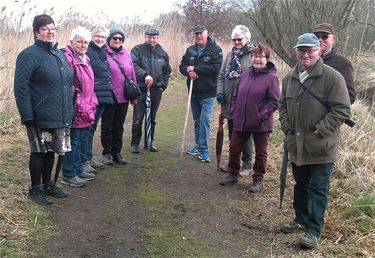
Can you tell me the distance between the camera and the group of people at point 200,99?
406 cm

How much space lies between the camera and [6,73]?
820 centimetres

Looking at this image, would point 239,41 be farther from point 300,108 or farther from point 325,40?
point 300,108

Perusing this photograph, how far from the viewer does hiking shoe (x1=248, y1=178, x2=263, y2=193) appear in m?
5.66

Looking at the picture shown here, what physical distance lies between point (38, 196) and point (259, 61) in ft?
9.64

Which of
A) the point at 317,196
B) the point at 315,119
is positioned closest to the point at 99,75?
the point at 315,119

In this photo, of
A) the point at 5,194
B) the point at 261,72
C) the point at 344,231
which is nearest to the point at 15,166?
the point at 5,194

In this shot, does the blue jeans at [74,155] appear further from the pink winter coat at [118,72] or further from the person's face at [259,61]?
the person's face at [259,61]

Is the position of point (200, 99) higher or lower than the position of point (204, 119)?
higher

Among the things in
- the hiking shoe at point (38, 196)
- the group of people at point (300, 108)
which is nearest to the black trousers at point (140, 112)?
the group of people at point (300, 108)

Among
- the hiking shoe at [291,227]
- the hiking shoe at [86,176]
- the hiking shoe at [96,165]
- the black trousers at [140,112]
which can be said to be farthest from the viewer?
the black trousers at [140,112]

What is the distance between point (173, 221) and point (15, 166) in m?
2.47

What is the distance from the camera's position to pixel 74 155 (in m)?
5.47

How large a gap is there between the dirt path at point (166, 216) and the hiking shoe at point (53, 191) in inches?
4.4

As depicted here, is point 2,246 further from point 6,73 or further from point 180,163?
point 6,73
